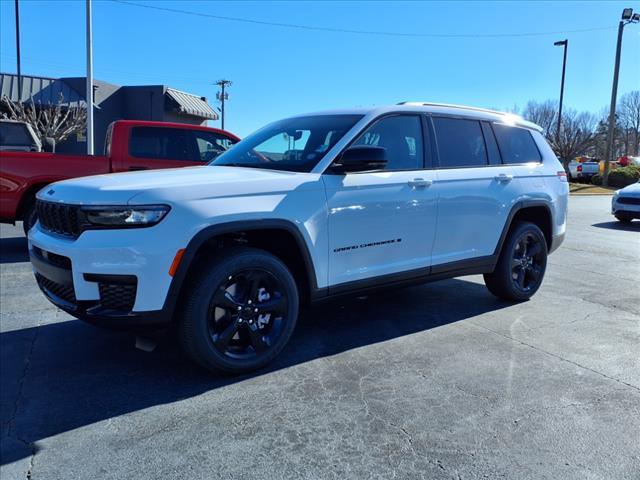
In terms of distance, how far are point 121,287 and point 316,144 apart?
1.91 meters

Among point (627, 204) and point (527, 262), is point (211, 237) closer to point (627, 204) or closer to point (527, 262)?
point (527, 262)

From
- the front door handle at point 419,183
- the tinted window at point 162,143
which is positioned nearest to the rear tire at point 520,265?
the front door handle at point 419,183

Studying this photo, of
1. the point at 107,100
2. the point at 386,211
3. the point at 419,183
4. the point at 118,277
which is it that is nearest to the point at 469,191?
the point at 419,183

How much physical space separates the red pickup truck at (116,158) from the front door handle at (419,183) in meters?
5.03

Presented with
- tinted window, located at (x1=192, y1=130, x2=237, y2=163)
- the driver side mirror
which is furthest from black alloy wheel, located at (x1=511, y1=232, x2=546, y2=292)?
tinted window, located at (x1=192, y1=130, x2=237, y2=163)

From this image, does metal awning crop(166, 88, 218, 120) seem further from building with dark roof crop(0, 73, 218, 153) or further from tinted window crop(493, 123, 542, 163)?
tinted window crop(493, 123, 542, 163)

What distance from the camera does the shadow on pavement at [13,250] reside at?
24.2ft

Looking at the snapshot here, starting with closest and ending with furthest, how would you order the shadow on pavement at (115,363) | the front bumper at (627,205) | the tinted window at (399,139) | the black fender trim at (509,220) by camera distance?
the shadow on pavement at (115,363) → the tinted window at (399,139) → the black fender trim at (509,220) → the front bumper at (627,205)

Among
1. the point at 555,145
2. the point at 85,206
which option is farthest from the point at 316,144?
the point at 555,145

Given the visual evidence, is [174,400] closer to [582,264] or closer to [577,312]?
[577,312]

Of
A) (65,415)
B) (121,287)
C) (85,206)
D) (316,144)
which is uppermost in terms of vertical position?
(316,144)

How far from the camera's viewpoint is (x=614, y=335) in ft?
15.3

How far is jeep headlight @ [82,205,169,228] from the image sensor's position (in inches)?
124

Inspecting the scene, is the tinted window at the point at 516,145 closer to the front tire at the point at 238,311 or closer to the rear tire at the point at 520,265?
the rear tire at the point at 520,265
